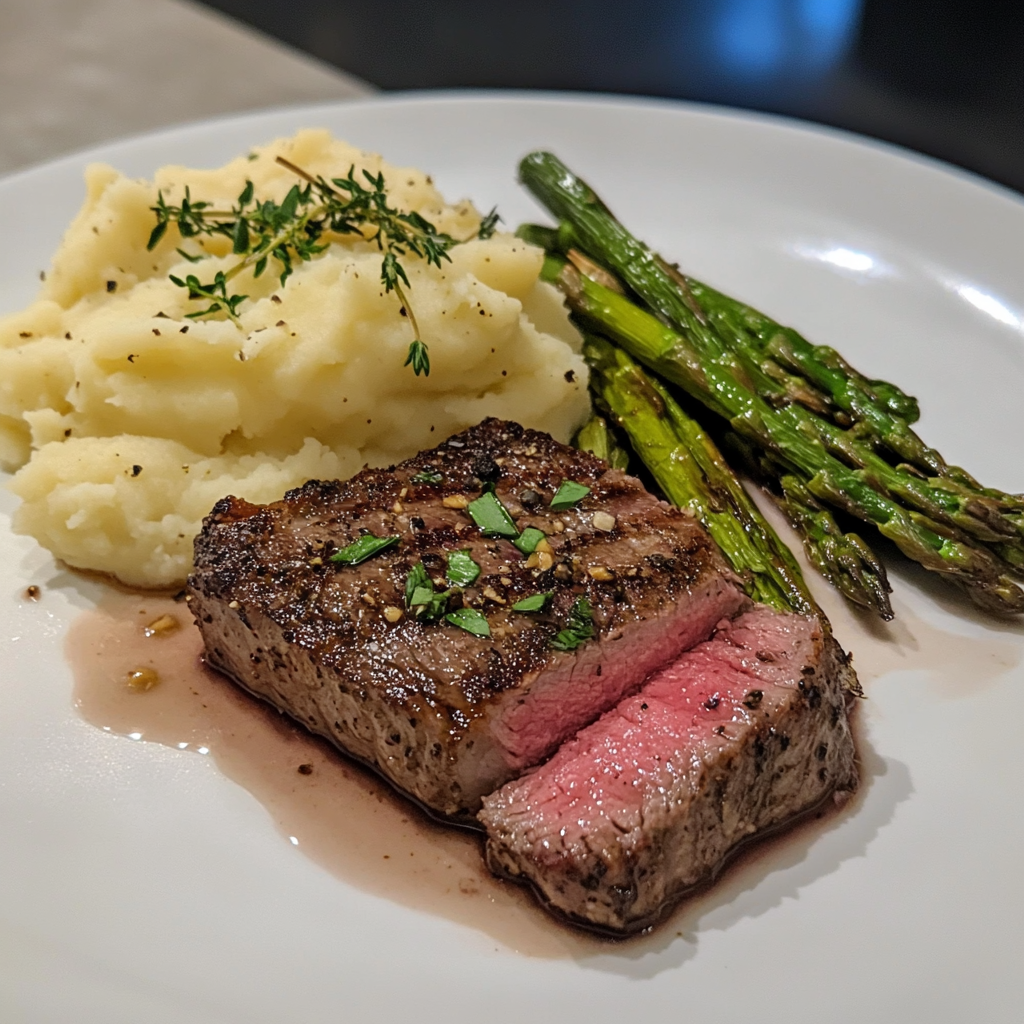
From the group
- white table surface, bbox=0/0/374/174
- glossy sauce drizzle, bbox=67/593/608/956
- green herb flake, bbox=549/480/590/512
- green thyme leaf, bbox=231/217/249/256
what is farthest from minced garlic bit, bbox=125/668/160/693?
white table surface, bbox=0/0/374/174

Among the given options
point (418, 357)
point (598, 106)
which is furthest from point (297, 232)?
point (598, 106)

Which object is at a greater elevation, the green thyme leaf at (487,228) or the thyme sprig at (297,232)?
the green thyme leaf at (487,228)

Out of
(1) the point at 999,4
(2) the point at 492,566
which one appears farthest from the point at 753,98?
(2) the point at 492,566

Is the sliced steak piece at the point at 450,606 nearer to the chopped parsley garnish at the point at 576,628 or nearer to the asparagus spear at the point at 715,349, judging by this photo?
the chopped parsley garnish at the point at 576,628

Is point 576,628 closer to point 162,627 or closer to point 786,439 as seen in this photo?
point 786,439

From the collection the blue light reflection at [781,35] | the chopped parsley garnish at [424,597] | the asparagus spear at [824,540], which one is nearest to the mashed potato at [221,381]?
the asparagus spear at [824,540]
